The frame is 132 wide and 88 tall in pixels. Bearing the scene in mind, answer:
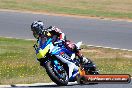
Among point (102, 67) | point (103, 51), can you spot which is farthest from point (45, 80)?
point (103, 51)

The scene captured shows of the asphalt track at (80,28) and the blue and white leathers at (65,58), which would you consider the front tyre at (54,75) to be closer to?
the blue and white leathers at (65,58)

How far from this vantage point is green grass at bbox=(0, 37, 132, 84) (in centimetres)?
1372

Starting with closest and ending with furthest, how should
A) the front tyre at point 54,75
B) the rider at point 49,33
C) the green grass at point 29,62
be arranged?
the front tyre at point 54,75
the rider at point 49,33
the green grass at point 29,62

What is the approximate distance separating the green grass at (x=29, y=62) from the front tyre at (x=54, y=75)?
4.21 feet

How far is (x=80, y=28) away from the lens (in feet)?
93.8

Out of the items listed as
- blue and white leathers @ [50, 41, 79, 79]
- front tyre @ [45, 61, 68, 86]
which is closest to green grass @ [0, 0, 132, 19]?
blue and white leathers @ [50, 41, 79, 79]

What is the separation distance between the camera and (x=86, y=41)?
2488 centimetres

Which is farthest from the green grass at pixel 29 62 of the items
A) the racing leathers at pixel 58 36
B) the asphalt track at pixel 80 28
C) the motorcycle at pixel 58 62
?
the asphalt track at pixel 80 28

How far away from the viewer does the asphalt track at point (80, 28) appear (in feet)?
82.9

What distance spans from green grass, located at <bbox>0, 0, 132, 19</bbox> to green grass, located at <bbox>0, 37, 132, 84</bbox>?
10.5m

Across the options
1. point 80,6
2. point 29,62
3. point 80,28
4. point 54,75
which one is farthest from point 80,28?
point 54,75

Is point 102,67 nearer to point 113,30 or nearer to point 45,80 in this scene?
point 45,80

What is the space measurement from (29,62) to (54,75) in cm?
549

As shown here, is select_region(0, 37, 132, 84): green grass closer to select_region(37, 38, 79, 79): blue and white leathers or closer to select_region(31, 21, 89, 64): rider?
select_region(37, 38, 79, 79): blue and white leathers
